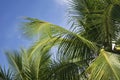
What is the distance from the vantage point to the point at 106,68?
7.07m

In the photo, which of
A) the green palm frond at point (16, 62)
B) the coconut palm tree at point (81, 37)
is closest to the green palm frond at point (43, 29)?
the coconut palm tree at point (81, 37)

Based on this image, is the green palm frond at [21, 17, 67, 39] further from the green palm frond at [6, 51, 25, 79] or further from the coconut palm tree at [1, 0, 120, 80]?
the green palm frond at [6, 51, 25, 79]

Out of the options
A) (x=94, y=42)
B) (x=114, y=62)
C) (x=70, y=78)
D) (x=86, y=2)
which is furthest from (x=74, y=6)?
(x=114, y=62)

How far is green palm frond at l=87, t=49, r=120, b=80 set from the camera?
693 centimetres

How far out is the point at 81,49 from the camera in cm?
876

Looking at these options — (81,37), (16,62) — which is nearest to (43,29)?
(81,37)

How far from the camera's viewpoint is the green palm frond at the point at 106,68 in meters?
6.93

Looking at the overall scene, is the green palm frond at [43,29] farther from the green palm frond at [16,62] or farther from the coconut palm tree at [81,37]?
the green palm frond at [16,62]

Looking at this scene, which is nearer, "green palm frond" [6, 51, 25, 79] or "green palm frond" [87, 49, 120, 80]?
"green palm frond" [87, 49, 120, 80]

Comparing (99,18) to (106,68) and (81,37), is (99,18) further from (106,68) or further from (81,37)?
(106,68)

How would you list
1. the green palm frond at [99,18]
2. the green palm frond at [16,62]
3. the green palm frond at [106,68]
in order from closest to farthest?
1. the green palm frond at [106,68]
2. the green palm frond at [99,18]
3. the green palm frond at [16,62]

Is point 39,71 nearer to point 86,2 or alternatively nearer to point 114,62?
point 86,2

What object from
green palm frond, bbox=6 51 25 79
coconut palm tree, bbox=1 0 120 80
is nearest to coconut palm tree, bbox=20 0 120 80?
coconut palm tree, bbox=1 0 120 80

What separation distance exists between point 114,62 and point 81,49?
165 centimetres
